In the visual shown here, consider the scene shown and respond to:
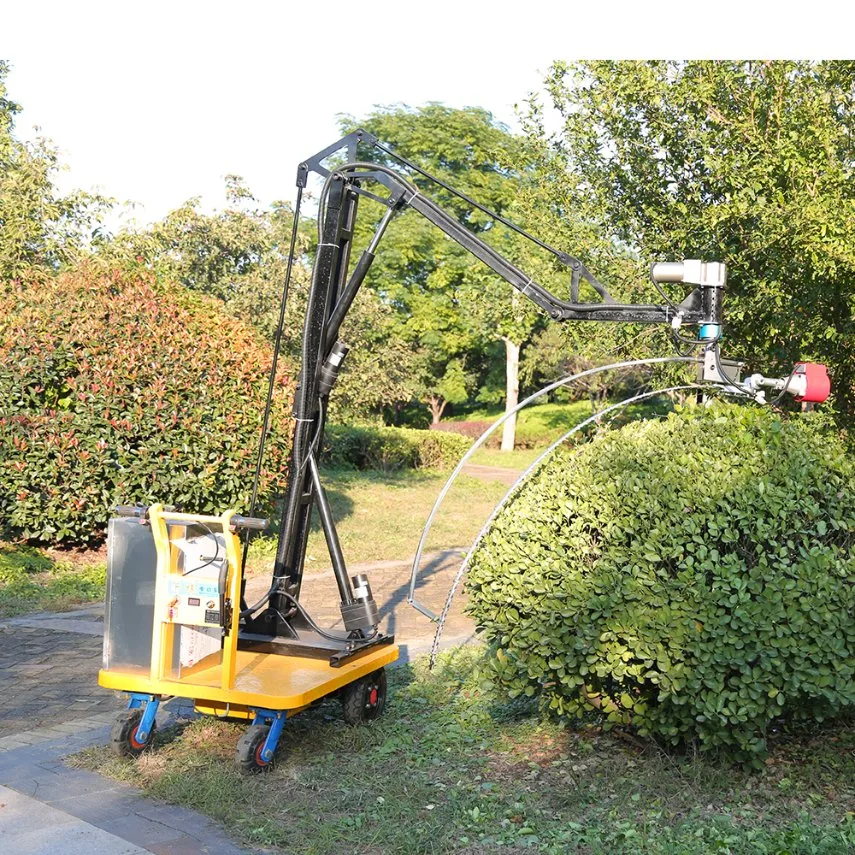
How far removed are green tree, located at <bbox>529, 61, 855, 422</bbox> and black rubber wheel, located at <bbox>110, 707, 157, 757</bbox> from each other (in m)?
5.32

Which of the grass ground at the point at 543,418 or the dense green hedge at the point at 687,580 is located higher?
the dense green hedge at the point at 687,580

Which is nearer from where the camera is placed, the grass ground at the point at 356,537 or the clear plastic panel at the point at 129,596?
the clear plastic panel at the point at 129,596

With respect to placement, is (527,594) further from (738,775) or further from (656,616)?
(738,775)

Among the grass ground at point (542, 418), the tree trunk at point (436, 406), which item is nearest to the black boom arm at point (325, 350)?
the grass ground at point (542, 418)

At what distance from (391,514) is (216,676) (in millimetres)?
10063

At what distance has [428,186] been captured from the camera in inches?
1326

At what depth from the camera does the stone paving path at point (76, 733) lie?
3.97m

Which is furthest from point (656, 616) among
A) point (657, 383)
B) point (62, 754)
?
point (657, 383)

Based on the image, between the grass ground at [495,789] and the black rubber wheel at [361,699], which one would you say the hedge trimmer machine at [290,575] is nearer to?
the black rubber wheel at [361,699]

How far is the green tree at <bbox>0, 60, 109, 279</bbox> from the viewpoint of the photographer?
14.5 m

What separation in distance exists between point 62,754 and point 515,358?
90.7ft

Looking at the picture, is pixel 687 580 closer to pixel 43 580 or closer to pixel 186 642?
pixel 186 642

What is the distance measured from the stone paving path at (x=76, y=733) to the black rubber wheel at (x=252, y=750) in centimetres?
39

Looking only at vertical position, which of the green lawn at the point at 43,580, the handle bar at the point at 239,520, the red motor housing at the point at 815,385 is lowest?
the green lawn at the point at 43,580
